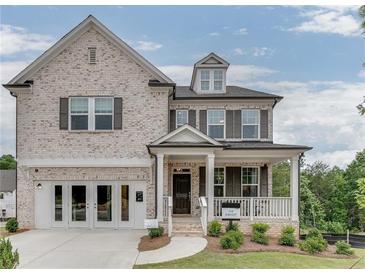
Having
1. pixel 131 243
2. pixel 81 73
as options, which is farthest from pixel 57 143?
pixel 131 243

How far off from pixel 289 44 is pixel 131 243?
11.8 m

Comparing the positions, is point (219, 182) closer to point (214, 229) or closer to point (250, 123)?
point (250, 123)

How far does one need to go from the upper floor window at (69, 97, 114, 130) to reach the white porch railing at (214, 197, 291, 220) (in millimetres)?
5561

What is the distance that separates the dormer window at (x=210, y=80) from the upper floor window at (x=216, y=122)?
1.23m

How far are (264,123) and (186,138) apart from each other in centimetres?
487

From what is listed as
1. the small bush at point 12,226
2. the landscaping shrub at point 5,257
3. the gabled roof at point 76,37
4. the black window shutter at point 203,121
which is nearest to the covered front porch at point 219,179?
the black window shutter at point 203,121

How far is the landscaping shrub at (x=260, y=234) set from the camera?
14.3 meters

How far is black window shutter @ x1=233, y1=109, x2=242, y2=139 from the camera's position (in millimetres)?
19812

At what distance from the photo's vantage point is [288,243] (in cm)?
1434

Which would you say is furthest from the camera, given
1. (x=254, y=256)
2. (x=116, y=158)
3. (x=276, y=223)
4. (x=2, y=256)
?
(x=116, y=158)

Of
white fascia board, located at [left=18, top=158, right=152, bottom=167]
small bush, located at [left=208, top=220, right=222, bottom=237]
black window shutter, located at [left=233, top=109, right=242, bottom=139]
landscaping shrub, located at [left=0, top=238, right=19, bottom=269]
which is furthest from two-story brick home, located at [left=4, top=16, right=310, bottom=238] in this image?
landscaping shrub, located at [left=0, top=238, right=19, bottom=269]

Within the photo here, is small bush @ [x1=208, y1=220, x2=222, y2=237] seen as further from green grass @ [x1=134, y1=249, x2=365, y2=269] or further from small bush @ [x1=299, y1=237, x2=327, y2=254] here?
small bush @ [x1=299, y1=237, x2=327, y2=254]

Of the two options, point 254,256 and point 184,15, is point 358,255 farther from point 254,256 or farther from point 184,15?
point 184,15

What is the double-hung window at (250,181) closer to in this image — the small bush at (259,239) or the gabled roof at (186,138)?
the gabled roof at (186,138)
